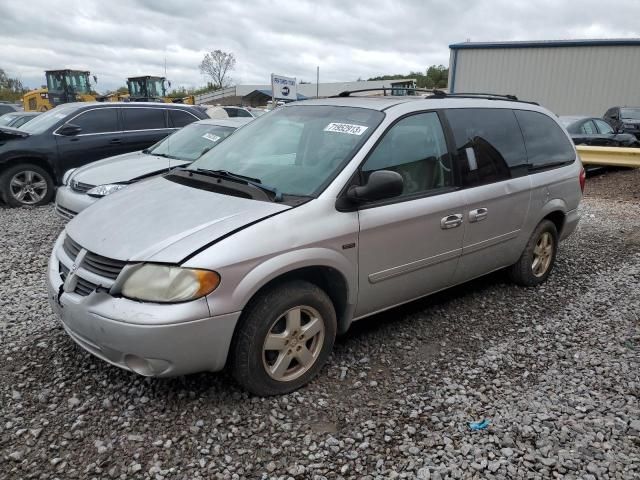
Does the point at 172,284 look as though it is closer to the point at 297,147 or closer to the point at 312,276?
the point at 312,276

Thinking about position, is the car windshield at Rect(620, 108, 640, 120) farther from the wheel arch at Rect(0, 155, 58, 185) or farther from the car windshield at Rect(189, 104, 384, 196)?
the wheel arch at Rect(0, 155, 58, 185)

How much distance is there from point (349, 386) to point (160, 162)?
4.68 m

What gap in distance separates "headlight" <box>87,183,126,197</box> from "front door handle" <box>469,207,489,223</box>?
4.15 m

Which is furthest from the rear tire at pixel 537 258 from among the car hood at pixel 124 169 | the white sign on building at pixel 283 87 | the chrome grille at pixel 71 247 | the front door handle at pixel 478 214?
the white sign on building at pixel 283 87

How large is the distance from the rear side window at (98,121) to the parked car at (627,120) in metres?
14.9

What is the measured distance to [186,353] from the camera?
105 inches

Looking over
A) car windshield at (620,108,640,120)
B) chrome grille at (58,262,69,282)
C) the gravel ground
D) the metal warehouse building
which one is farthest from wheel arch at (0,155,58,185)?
the metal warehouse building

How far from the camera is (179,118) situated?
961 cm

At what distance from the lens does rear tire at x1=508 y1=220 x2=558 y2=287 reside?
4.84 metres

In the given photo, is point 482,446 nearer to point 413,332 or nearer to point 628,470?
point 628,470

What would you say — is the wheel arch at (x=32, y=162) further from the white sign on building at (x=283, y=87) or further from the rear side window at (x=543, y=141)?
the white sign on building at (x=283, y=87)

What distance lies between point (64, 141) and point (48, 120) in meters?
0.59

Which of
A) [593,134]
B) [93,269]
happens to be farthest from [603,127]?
[93,269]

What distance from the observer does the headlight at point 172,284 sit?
2.63 m
